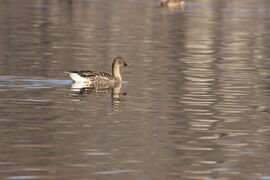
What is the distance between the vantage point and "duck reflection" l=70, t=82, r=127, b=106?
848 inches

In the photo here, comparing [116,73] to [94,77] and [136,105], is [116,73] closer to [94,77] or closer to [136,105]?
[94,77]

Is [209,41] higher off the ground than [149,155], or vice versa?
[149,155]

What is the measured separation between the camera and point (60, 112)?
60.5 feet

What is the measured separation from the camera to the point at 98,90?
22.7 metres

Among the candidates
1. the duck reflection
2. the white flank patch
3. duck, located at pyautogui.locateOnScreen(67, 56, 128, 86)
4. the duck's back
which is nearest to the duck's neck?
duck, located at pyautogui.locateOnScreen(67, 56, 128, 86)

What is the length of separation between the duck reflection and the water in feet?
0.20

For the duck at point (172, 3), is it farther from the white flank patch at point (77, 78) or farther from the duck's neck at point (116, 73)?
the white flank patch at point (77, 78)

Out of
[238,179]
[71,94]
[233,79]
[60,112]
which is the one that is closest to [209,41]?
[233,79]

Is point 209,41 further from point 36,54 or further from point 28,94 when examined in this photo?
point 28,94

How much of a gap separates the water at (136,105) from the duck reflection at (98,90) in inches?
2.4

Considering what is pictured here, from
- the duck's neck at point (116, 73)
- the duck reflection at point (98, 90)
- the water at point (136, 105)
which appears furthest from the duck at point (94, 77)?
the water at point (136, 105)

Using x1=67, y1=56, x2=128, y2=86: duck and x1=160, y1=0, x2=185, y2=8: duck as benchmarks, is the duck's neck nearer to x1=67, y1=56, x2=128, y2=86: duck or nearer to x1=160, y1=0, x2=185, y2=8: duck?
x1=67, y1=56, x2=128, y2=86: duck

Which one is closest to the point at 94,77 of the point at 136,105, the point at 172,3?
the point at 136,105

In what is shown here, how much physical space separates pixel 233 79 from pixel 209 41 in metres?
12.7
